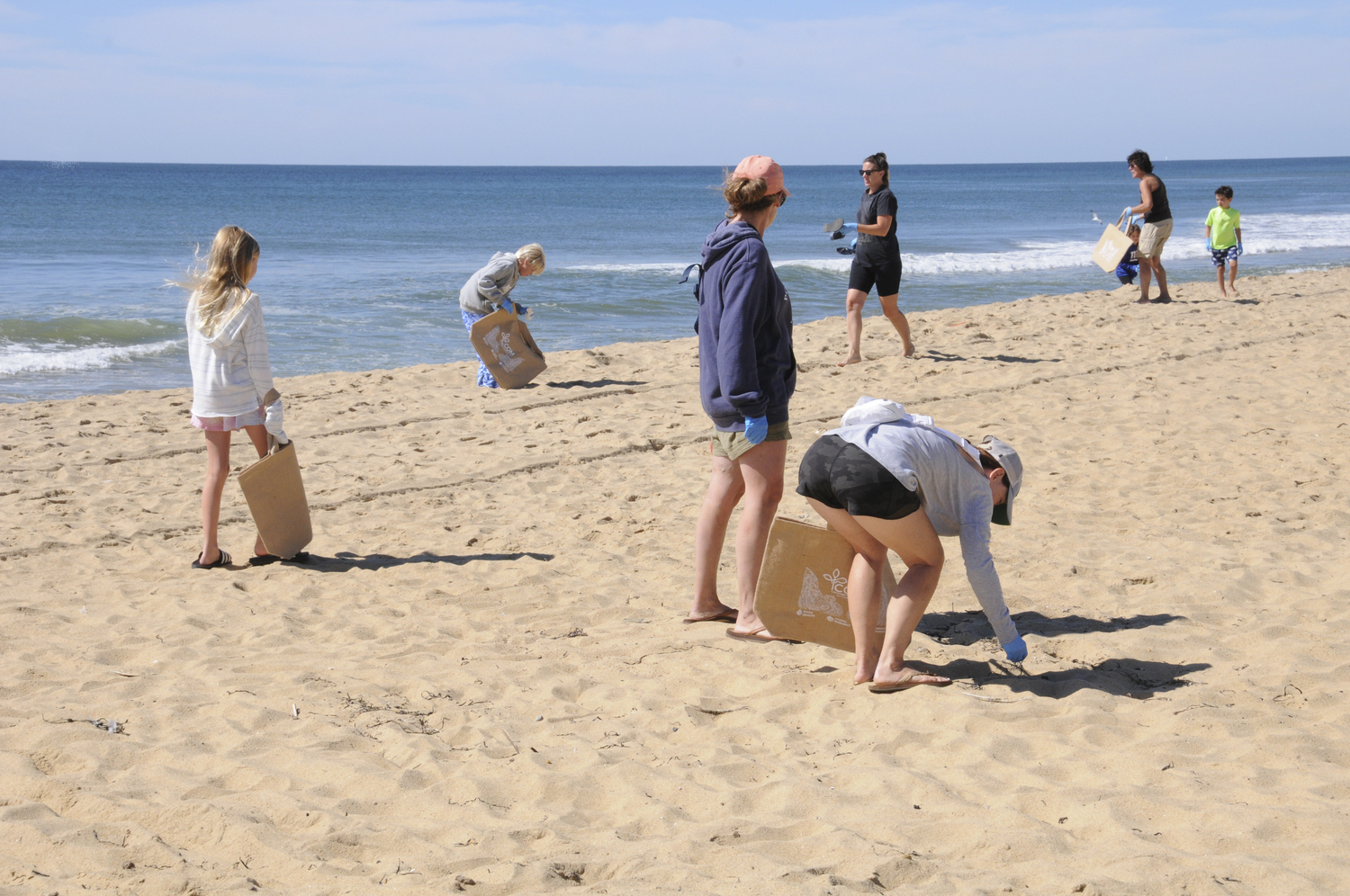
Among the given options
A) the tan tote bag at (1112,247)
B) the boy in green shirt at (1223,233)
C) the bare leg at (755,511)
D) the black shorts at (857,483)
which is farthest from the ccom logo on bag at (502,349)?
the boy in green shirt at (1223,233)

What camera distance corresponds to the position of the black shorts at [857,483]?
10.6 feet

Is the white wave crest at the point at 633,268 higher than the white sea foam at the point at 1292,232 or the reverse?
the reverse

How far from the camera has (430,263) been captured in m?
27.1

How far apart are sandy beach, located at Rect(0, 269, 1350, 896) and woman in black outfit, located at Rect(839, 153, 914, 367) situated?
203cm

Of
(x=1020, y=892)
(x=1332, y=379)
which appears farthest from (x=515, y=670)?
(x=1332, y=379)

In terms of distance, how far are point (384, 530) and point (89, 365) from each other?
8.56 metres

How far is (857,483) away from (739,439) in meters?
0.72

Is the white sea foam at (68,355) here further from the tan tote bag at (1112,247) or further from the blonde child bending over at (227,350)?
the tan tote bag at (1112,247)

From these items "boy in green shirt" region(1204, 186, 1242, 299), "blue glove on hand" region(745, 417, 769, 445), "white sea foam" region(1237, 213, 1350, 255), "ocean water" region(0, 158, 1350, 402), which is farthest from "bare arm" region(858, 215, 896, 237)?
"white sea foam" region(1237, 213, 1350, 255)

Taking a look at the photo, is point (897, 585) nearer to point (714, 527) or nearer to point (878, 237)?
point (714, 527)

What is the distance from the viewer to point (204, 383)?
193 inches

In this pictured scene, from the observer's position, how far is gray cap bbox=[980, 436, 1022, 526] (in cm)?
346

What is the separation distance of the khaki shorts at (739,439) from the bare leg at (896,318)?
5.59m

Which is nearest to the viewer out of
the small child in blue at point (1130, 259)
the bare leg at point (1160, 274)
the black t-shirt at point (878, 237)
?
the black t-shirt at point (878, 237)
